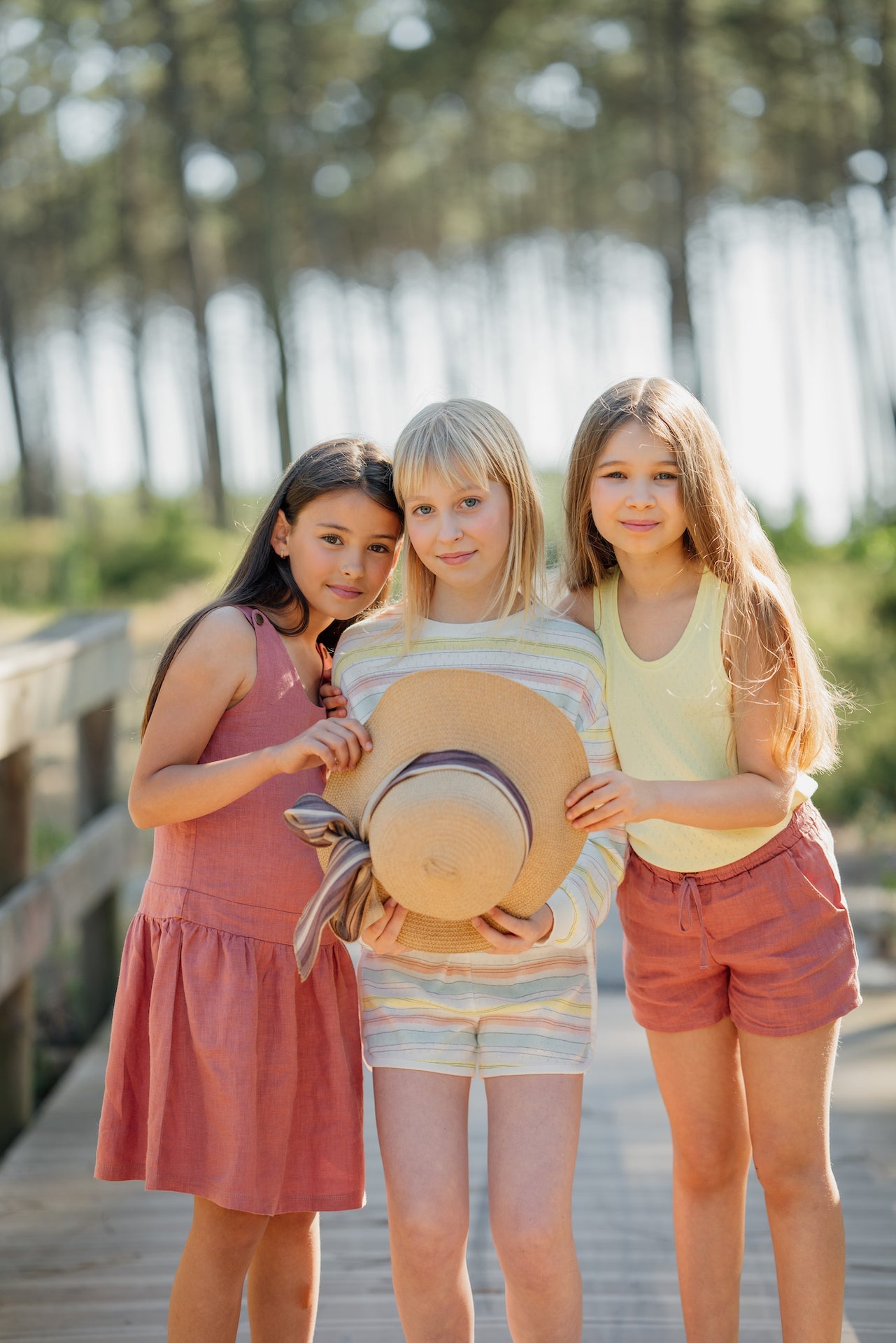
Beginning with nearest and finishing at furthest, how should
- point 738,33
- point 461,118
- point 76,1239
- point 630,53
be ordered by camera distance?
point 76,1239 → point 738,33 → point 630,53 → point 461,118

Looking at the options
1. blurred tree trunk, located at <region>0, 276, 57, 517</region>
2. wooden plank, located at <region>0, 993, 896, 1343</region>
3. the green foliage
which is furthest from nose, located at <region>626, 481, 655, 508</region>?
blurred tree trunk, located at <region>0, 276, 57, 517</region>

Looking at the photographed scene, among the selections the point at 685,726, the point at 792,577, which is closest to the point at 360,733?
the point at 685,726

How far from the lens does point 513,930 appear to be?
200 centimetres

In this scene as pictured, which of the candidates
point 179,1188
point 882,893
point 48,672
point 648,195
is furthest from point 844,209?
point 179,1188

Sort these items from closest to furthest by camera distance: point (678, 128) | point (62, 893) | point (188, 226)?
point (62, 893) < point (678, 128) < point (188, 226)

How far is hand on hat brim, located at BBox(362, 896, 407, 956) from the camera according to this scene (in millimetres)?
2023

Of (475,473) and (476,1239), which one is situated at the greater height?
(475,473)

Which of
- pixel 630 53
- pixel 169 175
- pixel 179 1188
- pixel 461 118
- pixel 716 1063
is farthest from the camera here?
pixel 461 118

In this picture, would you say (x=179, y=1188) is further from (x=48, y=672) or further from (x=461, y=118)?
(x=461, y=118)

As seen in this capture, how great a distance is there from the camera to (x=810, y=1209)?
2125mm

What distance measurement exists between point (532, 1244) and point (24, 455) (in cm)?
2327

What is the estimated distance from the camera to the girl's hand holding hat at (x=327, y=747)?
204 centimetres

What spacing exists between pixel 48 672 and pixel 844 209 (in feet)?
70.6

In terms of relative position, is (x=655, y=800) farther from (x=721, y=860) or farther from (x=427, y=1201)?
(x=427, y=1201)
